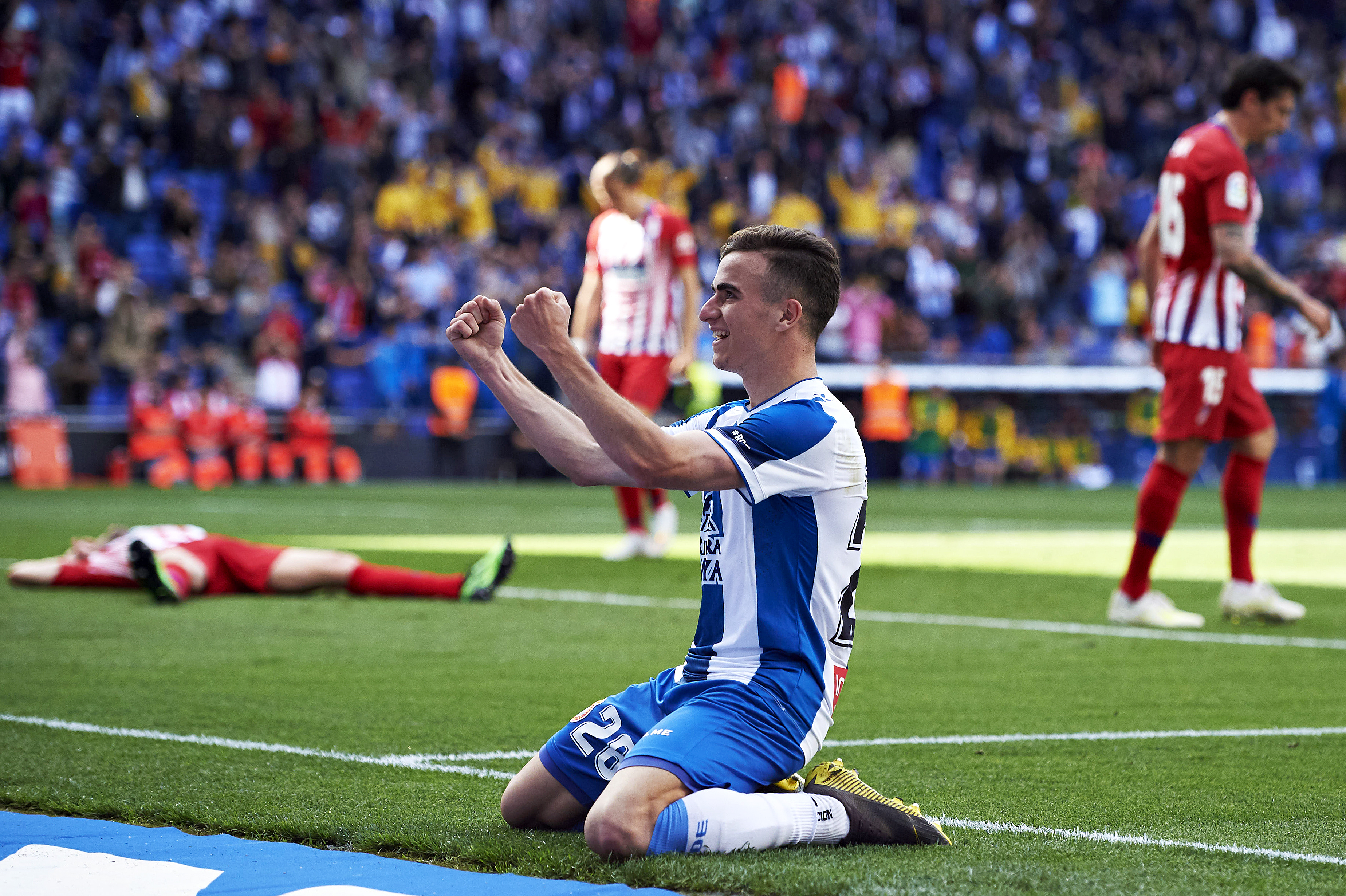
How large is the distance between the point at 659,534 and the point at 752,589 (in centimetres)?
744

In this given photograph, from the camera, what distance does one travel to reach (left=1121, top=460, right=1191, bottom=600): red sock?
7.68 m

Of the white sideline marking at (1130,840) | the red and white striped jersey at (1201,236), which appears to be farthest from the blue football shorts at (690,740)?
the red and white striped jersey at (1201,236)

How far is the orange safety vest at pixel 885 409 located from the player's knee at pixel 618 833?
2096 centimetres

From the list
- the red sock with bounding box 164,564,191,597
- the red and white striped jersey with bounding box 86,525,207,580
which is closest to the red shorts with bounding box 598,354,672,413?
the red and white striped jersey with bounding box 86,525,207,580

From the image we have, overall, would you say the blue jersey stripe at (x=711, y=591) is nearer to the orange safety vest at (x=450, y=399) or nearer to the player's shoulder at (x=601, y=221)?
the player's shoulder at (x=601, y=221)

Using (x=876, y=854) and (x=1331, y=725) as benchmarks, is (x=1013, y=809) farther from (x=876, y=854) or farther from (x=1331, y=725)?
(x=1331, y=725)

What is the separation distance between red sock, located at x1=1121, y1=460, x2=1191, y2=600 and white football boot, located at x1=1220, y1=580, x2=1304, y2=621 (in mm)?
469

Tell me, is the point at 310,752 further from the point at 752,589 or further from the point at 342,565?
the point at 342,565

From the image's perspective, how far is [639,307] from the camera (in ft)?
36.3

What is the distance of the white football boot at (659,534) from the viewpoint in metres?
11.1

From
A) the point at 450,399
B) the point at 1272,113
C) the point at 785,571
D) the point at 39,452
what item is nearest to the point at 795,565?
the point at 785,571

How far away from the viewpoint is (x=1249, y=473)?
7883 mm

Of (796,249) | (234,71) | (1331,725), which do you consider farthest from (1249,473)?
(234,71)

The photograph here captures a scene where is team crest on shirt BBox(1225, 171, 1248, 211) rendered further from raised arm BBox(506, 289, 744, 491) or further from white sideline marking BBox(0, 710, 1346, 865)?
raised arm BBox(506, 289, 744, 491)
